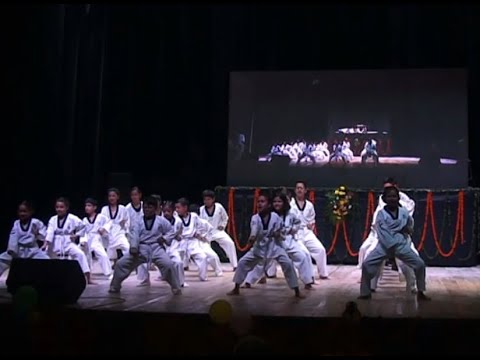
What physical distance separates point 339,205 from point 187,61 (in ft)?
12.6

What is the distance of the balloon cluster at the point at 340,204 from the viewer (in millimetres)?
10477

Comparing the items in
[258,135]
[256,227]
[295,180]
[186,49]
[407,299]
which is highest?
[186,49]

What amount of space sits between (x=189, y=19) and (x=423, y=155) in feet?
15.4

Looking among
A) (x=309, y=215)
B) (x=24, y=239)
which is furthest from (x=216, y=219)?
(x=24, y=239)

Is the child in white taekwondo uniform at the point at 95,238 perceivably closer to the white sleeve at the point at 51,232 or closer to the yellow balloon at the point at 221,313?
the white sleeve at the point at 51,232

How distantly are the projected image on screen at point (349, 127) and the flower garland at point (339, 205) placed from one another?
62 centimetres

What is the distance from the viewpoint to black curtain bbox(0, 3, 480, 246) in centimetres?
1075

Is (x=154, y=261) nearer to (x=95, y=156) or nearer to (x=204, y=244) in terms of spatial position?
(x=204, y=244)

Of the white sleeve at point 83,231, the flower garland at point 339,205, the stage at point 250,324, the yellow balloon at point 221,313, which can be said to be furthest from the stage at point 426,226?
the yellow balloon at point 221,313

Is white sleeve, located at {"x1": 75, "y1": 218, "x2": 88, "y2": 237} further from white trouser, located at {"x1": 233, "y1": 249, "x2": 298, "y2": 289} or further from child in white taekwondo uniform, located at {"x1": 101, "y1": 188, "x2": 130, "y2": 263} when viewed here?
white trouser, located at {"x1": 233, "y1": 249, "x2": 298, "y2": 289}

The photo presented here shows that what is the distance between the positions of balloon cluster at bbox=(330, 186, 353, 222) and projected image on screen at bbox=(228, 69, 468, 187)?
0.64m

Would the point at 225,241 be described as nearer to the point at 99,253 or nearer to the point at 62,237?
the point at 99,253

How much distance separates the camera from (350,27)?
11445 millimetres

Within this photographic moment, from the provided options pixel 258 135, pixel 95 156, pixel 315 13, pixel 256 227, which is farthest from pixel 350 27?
pixel 256 227
